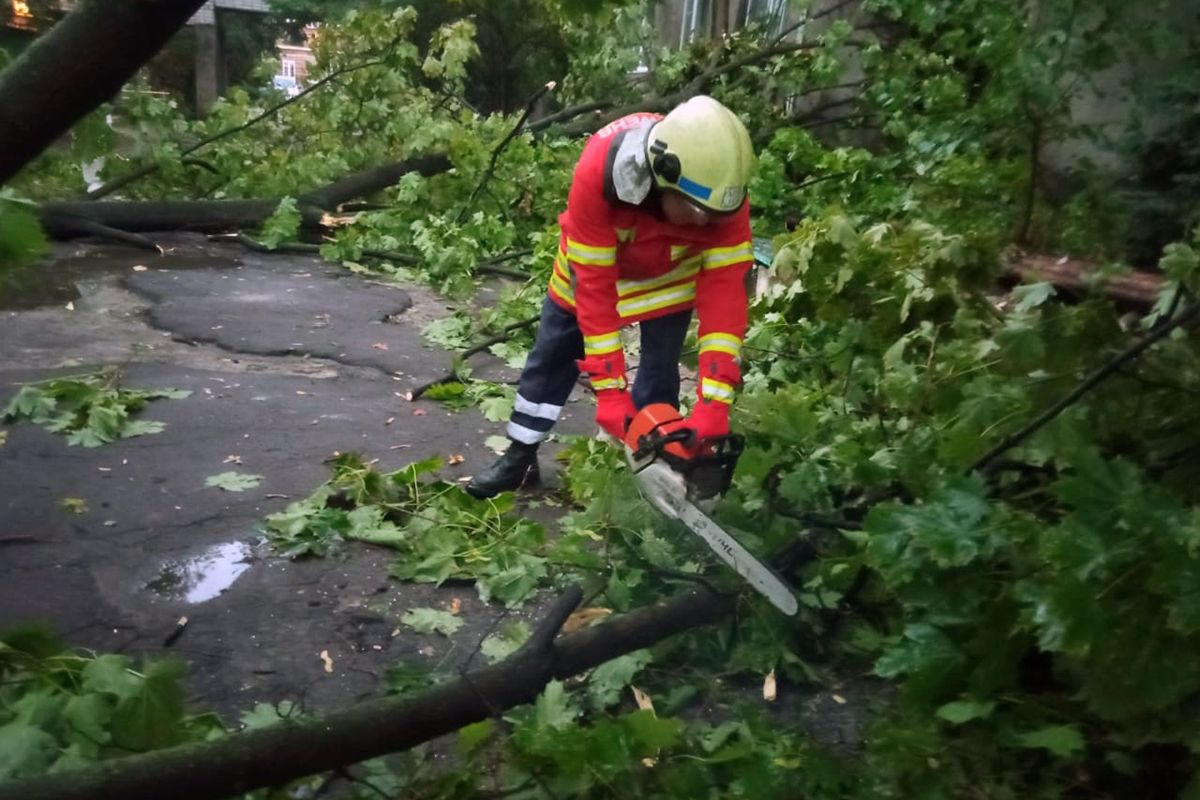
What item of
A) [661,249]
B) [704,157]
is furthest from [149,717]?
[661,249]

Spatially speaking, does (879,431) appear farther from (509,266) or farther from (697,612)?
(509,266)

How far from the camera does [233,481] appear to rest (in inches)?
157

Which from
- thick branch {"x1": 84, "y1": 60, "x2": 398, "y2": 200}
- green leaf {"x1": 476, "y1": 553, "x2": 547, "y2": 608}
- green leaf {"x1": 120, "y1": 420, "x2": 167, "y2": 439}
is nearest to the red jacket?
green leaf {"x1": 476, "y1": 553, "x2": 547, "y2": 608}

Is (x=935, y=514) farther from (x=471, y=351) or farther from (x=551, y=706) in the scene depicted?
(x=471, y=351)

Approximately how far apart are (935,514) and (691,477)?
751 mm

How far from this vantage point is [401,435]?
4629 millimetres

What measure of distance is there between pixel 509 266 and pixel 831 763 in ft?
19.3

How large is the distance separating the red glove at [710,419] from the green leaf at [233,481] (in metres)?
1.82

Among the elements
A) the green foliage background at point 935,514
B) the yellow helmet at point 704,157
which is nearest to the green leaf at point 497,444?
the green foliage background at point 935,514

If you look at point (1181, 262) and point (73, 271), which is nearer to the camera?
point (1181, 262)

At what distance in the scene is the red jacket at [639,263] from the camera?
3.19 m

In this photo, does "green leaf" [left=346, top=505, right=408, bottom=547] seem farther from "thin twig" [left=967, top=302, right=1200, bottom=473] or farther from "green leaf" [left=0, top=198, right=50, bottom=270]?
"green leaf" [left=0, top=198, right=50, bottom=270]

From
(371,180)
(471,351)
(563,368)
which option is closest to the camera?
(563,368)

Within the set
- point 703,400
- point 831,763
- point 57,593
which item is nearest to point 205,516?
point 57,593
